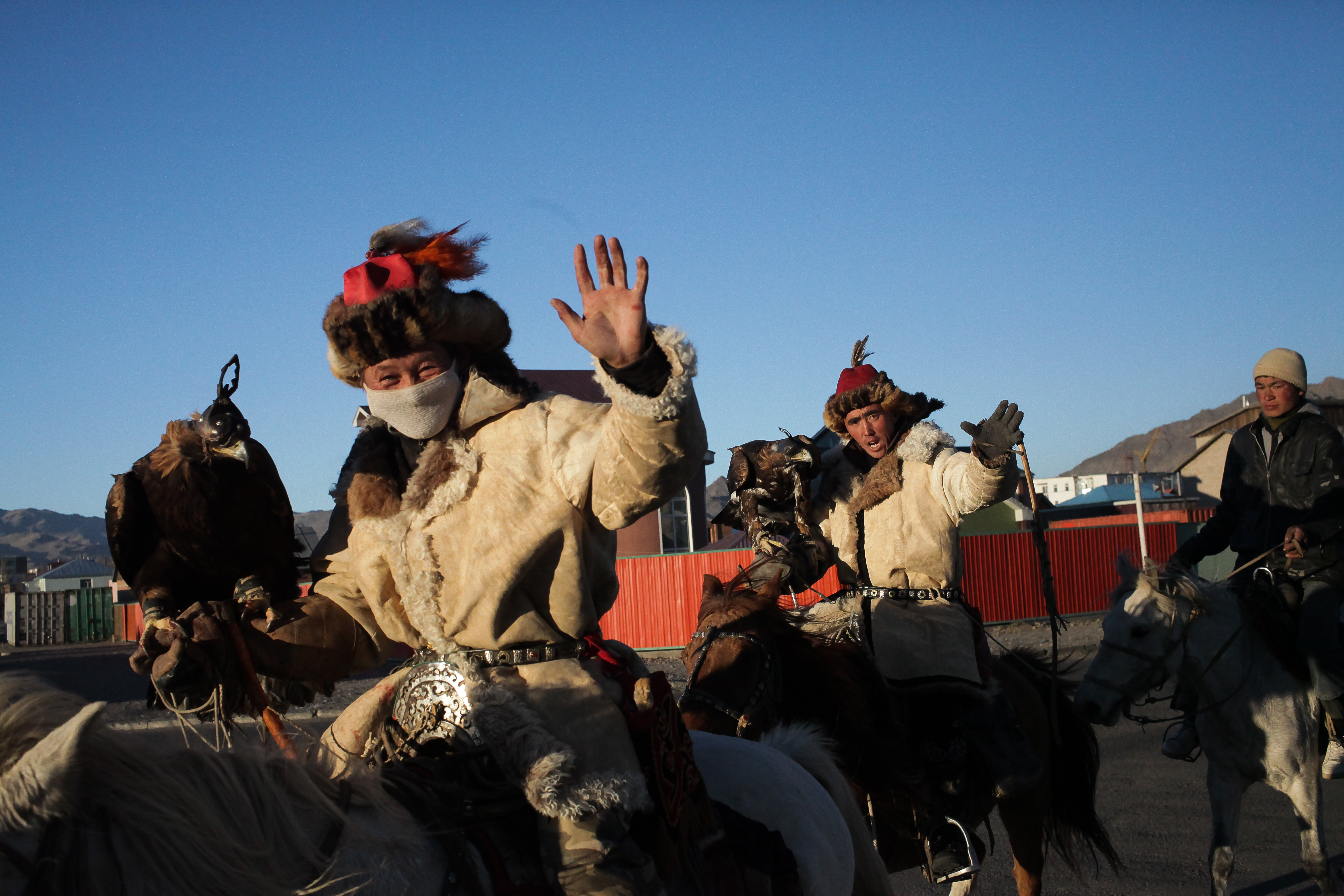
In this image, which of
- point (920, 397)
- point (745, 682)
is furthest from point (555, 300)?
point (920, 397)

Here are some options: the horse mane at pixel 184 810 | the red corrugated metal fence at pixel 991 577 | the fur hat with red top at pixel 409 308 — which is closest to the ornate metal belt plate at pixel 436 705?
the horse mane at pixel 184 810

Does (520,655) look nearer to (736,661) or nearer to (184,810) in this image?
(184,810)

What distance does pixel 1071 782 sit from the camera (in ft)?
16.8

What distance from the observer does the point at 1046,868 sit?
649 cm

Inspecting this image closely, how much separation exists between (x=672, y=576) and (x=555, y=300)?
16363 millimetres

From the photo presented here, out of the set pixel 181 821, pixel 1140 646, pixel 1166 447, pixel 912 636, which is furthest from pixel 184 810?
pixel 1166 447

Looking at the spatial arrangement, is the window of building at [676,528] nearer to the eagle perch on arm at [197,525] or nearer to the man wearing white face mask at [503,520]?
the eagle perch on arm at [197,525]

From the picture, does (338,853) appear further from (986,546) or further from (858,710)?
(986,546)

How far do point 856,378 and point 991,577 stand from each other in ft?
50.8

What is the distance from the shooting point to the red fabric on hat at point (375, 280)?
2.17 m

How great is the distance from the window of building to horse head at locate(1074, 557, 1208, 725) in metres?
19.0

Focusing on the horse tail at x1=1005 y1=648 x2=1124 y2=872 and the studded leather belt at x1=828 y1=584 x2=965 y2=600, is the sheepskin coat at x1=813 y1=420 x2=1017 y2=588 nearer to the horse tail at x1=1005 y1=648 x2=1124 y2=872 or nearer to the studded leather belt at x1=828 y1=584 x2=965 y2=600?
the studded leather belt at x1=828 y1=584 x2=965 y2=600

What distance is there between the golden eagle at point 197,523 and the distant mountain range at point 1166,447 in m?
127

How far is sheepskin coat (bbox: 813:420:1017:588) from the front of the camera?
4.49 metres
